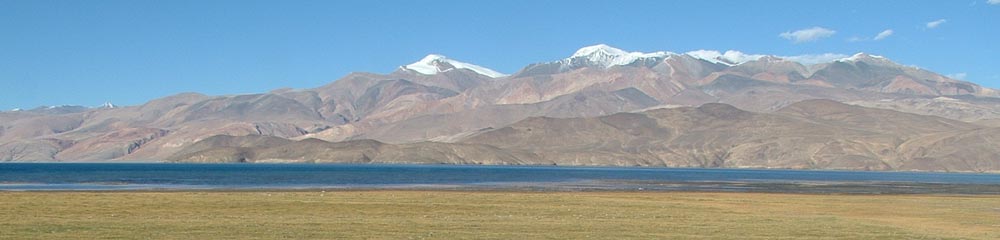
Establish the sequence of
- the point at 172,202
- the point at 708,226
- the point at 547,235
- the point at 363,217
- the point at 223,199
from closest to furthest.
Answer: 1. the point at 547,235
2. the point at 708,226
3. the point at 363,217
4. the point at 172,202
5. the point at 223,199

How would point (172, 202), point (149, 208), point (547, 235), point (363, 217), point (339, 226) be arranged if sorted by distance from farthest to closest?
point (172, 202) → point (149, 208) → point (363, 217) → point (339, 226) → point (547, 235)

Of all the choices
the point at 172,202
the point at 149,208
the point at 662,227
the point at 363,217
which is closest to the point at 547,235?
the point at 662,227

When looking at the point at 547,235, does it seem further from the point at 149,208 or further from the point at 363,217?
the point at 149,208

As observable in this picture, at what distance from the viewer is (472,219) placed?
60750 mm

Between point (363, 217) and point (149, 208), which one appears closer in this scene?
point (363, 217)

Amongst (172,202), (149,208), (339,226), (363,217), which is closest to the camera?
(339,226)

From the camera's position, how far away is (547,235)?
50125mm

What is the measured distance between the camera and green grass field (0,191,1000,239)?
164 ft

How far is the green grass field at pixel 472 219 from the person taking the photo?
50125mm

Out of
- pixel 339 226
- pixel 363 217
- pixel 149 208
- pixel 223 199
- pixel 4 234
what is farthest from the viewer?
pixel 223 199

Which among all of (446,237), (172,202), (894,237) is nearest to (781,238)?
(894,237)

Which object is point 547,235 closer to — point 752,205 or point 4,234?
point 4,234

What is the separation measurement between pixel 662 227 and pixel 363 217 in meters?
15.7

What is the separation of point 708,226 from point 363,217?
17.7 m
